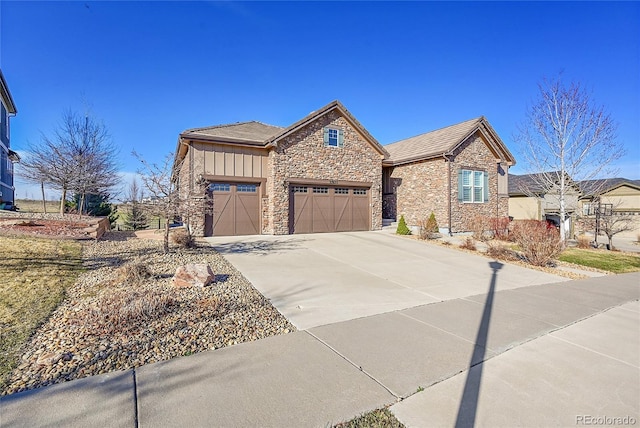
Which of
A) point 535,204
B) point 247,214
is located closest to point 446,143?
point 247,214

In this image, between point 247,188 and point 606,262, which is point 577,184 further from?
point 247,188

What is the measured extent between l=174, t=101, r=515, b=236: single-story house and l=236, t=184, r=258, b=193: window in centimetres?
5

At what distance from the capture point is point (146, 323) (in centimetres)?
432

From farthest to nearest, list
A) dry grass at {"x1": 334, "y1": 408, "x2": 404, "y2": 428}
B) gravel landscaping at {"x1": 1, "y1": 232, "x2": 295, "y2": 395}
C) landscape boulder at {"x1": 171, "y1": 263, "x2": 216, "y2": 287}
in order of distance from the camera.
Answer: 1. landscape boulder at {"x1": 171, "y1": 263, "x2": 216, "y2": 287}
2. gravel landscaping at {"x1": 1, "y1": 232, "x2": 295, "y2": 395}
3. dry grass at {"x1": 334, "y1": 408, "x2": 404, "y2": 428}

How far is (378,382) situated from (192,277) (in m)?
4.42

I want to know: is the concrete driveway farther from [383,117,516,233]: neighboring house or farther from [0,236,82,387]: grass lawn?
[383,117,516,233]: neighboring house

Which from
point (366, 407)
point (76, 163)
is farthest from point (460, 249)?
point (76, 163)

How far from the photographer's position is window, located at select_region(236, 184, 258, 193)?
14.7 metres

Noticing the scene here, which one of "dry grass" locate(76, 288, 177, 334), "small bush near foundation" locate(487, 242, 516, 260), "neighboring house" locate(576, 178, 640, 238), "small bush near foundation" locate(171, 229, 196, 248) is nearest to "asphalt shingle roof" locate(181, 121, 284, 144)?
"small bush near foundation" locate(171, 229, 196, 248)

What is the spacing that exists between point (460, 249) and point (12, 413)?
13.0 metres

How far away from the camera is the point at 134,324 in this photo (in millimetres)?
4246

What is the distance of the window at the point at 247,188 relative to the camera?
14734 millimetres

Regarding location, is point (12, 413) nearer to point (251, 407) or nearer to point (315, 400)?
point (251, 407)

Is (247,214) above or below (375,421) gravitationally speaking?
above
